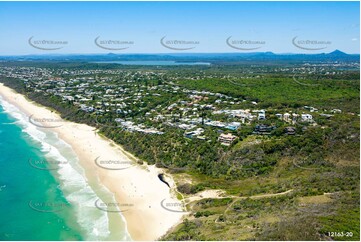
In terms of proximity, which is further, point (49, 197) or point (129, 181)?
point (129, 181)

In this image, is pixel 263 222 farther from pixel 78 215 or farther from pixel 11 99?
pixel 11 99

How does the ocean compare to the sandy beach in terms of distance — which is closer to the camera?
the ocean

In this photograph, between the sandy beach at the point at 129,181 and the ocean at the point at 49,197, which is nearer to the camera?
the ocean at the point at 49,197

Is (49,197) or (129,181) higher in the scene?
(129,181)
